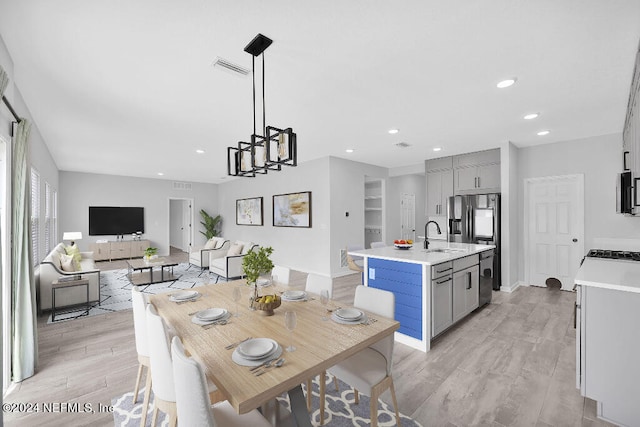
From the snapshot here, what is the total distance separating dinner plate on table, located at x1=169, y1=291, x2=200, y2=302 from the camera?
218 centimetres

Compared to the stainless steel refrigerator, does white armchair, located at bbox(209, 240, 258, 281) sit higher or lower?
lower

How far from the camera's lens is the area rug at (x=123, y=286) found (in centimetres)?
399

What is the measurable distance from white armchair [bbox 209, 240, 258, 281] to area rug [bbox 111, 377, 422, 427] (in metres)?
3.31

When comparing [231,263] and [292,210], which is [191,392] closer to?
[231,263]

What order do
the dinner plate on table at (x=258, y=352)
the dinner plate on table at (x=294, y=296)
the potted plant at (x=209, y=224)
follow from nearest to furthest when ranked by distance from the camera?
the dinner plate on table at (x=258, y=352) < the dinner plate on table at (x=294, y=296) < the potted plant at (x=209, y=224)

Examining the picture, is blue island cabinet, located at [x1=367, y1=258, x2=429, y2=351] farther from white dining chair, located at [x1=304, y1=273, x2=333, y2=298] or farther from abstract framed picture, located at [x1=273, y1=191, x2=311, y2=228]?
abstract framed picture, located at [x1=273, y1=191, x2=311, y2=228]

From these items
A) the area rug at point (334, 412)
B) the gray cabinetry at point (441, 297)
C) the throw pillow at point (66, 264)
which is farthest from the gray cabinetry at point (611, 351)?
the throw pillow at point (66, 264)

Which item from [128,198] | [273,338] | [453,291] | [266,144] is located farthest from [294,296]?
[128,198]

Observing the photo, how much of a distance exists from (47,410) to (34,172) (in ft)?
11.9

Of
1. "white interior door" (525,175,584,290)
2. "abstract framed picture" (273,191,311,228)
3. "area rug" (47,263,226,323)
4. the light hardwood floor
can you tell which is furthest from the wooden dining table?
"white interior door" (525,175,584,290)

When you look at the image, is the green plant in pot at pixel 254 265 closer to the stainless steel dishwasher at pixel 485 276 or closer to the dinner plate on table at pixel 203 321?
the dinner plate on table at pixel 203 321

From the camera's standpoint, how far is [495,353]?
273cm

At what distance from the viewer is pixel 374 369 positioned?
1701 mm

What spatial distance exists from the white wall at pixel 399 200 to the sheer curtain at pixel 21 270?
641cm
